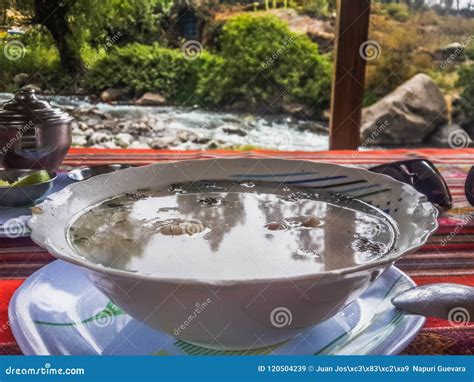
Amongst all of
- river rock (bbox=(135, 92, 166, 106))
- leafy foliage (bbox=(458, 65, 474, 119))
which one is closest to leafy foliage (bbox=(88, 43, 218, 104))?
river rock (bbox=(135, 92, 166, 106))

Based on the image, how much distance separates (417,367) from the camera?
0.37 meters

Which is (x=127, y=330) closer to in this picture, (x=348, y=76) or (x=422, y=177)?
(x=422, y=177)

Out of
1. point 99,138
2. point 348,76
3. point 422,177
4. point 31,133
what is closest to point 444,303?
point 422,177

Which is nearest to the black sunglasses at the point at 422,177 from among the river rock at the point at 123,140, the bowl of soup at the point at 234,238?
the bowl of soup at the point at 234,238

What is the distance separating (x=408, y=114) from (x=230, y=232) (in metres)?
1.61

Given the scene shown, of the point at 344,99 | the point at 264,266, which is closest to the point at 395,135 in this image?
the point at 344,99

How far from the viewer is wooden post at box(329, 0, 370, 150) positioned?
170 cm

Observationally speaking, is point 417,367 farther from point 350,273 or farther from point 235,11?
point 235,11

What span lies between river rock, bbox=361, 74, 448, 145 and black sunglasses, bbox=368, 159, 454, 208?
1.24m

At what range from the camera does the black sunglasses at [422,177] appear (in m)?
0.64

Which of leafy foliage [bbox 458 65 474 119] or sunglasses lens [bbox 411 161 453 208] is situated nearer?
sunglasses lens [bbox 411 161 453 208]

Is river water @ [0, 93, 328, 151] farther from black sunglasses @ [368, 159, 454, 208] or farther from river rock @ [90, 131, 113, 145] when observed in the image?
black sunglasses @ [368, 159, 454, 208]

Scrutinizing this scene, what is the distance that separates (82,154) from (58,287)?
0.54m

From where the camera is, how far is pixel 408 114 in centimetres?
195
